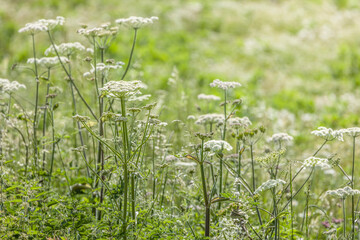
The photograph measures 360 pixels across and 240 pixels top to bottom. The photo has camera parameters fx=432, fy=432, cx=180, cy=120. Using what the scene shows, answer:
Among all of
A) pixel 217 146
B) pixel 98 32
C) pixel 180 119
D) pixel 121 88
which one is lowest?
pixel 180 119

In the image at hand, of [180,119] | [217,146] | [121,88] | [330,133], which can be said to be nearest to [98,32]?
[121,88]

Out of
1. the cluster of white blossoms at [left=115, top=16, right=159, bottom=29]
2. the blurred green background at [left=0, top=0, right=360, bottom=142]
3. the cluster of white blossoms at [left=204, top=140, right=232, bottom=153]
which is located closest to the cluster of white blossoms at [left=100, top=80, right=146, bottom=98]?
the cluster of white blossoms at [left=204, top=140, right=232, bottom=153]

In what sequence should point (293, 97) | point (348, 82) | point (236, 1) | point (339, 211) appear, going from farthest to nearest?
point (236, 1), point (348, 82), point (293, 97), point (339, 211)

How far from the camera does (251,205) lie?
2.36 m

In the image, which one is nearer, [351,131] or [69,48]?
[351,131]

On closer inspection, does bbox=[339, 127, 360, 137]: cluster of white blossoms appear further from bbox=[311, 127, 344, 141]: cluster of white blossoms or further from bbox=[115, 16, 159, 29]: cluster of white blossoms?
bbox=[115, 16, 159, 29]: cluster of white blossoms

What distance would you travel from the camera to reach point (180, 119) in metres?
4.79

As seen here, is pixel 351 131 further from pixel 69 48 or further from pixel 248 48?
pixel 248 48

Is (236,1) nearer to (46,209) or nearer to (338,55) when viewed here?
(338,55)

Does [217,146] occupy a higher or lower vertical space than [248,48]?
lower

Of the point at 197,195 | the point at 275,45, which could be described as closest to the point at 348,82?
the point at 275,45

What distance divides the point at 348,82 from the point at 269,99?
203cm

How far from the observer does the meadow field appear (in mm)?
2416

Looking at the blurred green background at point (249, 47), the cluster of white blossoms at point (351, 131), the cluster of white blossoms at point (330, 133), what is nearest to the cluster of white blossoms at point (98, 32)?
the cluster of white blossoms at point (330, 133)
